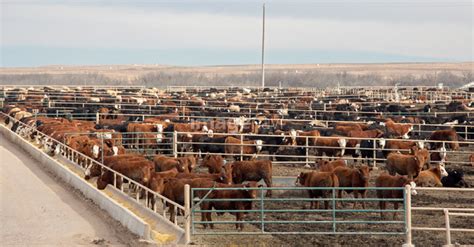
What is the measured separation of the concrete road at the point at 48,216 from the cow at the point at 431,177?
25.6 feet

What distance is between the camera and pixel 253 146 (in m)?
25.2

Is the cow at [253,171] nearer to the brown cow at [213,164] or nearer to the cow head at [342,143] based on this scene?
the brown cow at [213,164]

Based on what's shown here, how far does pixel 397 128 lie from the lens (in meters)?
29.1

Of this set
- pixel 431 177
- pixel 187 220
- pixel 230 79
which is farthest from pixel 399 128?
pixel 230 79

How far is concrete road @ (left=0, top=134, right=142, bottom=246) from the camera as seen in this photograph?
14.4 meters

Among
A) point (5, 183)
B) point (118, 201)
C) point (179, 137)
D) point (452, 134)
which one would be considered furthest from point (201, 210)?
point (452, 134)

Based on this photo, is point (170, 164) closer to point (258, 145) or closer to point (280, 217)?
point (280, 217)

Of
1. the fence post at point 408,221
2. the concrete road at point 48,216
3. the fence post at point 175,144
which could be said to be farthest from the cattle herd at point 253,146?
the fence post at point 408,221

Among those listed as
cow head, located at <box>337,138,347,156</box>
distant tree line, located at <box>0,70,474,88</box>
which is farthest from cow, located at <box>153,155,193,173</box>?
distant tree line, located at <box>0,70,474,88</box>

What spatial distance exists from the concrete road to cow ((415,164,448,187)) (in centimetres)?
781

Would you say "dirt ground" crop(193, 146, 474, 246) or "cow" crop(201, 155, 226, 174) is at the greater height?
"cow" crop(201, 155, 226, 174)

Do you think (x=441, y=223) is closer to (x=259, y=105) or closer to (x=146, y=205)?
(x=146, y=205)

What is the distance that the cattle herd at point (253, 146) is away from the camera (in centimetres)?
1727

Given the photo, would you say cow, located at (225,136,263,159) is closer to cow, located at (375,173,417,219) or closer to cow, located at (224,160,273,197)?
cow, located at (224,160,273,197)
